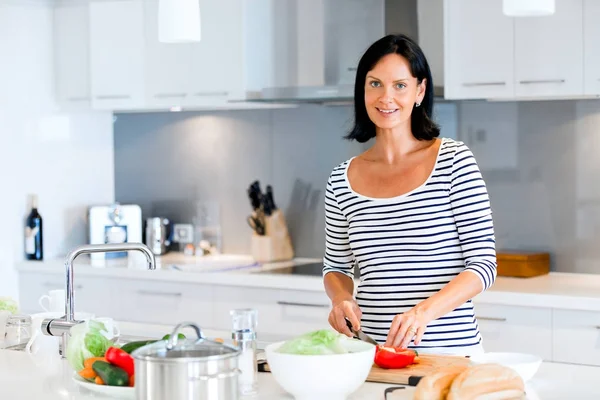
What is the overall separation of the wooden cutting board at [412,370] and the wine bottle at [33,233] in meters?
2.80

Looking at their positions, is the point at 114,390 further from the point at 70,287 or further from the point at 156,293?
the point at 156,293

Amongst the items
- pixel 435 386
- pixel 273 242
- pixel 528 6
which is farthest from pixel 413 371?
pixel 273 242

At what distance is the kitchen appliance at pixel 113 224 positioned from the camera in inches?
193

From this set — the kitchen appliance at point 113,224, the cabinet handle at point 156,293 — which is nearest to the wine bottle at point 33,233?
the kitchen appliance at point 113,224

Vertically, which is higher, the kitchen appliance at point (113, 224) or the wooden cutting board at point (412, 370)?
the kitchen appliance at point (113, 224)

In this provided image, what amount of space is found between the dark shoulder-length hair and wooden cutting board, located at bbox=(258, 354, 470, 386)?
2.28 feet

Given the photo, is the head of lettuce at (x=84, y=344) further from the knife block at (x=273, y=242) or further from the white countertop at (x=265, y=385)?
the knife block at (x=273, y=242)

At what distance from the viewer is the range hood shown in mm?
4141

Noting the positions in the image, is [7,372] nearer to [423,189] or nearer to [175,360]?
[175,360]

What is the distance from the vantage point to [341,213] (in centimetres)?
262

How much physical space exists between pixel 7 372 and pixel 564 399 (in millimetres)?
1249

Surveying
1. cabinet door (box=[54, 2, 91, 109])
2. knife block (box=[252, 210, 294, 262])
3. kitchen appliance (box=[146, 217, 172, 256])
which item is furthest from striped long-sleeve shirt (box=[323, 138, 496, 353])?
cabinet door (box=[54, 2, 91, 109])

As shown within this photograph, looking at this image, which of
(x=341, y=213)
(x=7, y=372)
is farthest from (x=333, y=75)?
(x=7, y=372)

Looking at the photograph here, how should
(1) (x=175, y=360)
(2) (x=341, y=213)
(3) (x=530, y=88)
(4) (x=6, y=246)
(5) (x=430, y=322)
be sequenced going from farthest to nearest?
(4) (x=6, y=246) → (3) (x=530, y=88) → (2) (x=341, y=213) → (5) (x=430, y=322) → (1) (x=175, y=360)
